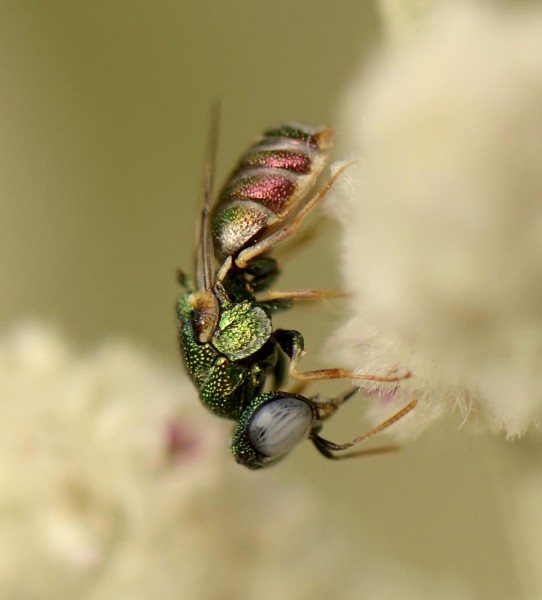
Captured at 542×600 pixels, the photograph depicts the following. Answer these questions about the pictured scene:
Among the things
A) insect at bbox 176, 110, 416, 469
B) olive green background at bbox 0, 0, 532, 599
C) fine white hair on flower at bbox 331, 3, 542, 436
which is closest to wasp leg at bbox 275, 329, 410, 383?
insect at bbox 176, 110, 416, 469

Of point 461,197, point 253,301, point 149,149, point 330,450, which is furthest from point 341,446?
point 149,149

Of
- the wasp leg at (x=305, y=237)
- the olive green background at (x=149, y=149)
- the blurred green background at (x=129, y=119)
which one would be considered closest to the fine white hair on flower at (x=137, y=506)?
the wasp leg at (x=305, y=237)

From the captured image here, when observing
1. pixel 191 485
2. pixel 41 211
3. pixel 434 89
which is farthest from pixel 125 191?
pixel 434 89

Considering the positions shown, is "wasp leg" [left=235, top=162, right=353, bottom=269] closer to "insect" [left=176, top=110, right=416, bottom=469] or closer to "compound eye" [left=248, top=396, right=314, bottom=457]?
"insect" [left=176, top=110, right=416, bottom=469]

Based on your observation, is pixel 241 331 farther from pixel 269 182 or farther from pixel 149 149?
pixel 149 149

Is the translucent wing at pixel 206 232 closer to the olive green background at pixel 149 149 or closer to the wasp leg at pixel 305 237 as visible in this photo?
the wasp leg at pixel 305 237

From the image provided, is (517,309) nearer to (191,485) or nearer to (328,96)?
(191,485)

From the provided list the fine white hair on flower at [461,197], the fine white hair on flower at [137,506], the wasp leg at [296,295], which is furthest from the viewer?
the fine white hair on flower at [137,506]
